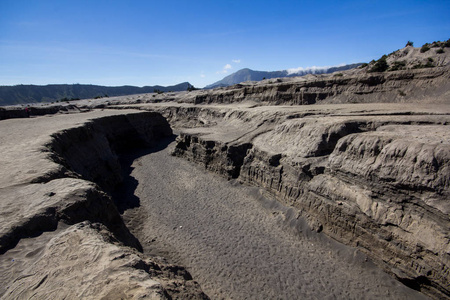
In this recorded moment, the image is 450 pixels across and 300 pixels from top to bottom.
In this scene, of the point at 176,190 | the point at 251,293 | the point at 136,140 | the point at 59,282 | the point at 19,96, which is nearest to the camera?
the point at 59,282

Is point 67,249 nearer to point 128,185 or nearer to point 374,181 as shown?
point 374,181

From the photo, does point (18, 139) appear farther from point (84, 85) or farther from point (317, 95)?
point (84, 85)

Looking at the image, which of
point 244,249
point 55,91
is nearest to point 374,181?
point 244,249

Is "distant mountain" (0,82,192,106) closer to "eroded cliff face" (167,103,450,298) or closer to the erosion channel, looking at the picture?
the erosion channel

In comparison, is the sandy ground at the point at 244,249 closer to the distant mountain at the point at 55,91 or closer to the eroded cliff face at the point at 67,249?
the eroded cliff face at the point at 67,249

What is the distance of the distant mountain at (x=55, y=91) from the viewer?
81000 millimetres

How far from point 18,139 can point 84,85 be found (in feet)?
416

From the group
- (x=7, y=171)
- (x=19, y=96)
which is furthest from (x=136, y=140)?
(x=19, y=96)

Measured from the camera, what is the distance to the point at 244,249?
825 centimetres

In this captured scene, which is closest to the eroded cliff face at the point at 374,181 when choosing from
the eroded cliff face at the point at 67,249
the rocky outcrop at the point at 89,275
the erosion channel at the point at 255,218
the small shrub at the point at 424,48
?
the erosion channel at the point at 255,218

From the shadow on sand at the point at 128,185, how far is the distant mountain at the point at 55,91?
2076 inches

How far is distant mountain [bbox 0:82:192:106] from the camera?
81.0 meters

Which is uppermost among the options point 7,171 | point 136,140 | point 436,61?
point 436,61

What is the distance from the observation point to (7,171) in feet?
A: 23.4
